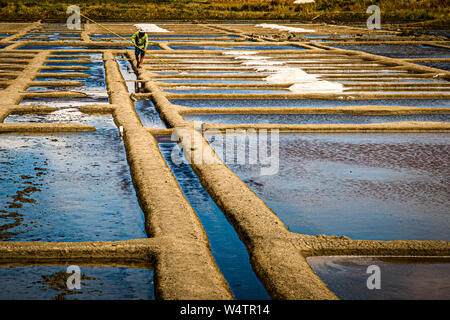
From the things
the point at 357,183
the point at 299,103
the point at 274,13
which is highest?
the point at 274,13

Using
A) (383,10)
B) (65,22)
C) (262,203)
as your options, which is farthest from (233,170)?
(383,10)

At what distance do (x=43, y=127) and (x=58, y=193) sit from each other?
7.62 feet

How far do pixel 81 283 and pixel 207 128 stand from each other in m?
3.99

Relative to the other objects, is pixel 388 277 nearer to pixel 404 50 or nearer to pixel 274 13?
pixel 404 50

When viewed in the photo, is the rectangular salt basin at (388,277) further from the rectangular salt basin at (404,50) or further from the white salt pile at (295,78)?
the rectangular salt basin at (404,50)

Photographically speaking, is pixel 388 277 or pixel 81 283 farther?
pixel 388 277

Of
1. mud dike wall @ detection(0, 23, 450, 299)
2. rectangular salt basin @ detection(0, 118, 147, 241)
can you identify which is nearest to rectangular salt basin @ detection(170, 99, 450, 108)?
mud dike wall @ detection(0, 23, 450, 299)

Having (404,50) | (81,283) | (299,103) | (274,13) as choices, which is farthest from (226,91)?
(274,13)

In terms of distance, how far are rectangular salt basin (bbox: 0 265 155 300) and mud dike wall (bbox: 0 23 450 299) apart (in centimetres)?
9

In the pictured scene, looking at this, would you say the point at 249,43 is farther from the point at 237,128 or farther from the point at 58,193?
the point at 58,193

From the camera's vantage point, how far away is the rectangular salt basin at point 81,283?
3.11 metres

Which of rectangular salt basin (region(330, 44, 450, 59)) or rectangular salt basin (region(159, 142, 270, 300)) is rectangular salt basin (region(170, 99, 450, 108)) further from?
rectangular salt basin (region(330, 44, 450, 59))

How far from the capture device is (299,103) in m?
9.14

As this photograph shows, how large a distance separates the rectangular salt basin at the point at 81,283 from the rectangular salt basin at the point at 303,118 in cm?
444
